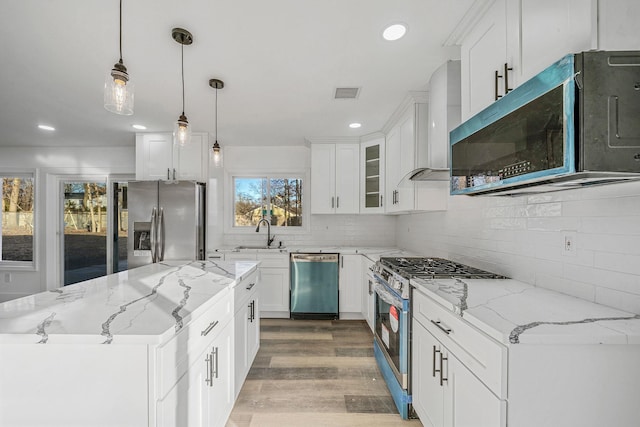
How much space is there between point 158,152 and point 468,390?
4071 millimetres

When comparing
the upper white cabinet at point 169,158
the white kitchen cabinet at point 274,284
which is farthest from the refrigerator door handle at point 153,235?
the white kitchen cabinet at point 274,284

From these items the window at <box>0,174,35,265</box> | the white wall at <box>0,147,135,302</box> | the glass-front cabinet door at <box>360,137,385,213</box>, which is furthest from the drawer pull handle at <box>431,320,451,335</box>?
the window at <box>0,174,35,265</box>

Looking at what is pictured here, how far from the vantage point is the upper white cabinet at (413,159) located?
8.57ft

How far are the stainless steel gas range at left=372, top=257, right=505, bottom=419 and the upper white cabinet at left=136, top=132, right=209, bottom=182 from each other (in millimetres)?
2732

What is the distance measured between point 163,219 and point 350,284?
8.06 ft

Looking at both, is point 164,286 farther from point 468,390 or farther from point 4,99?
point 4,99

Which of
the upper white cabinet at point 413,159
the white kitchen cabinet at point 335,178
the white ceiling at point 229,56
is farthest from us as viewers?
the white kitchen cabinet at point 335,178

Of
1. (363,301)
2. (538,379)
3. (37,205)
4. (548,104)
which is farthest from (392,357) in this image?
(37,205)

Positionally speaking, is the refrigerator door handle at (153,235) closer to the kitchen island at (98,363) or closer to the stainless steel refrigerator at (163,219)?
Result: the stainless steel refrigerator at (163,219)

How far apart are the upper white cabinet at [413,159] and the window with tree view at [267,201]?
5.69ft

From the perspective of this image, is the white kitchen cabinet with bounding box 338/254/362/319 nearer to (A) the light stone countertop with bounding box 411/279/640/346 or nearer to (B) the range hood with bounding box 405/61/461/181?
(B) the range hood with bounding box 405/61/461/181

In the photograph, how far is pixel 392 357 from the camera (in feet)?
6.91

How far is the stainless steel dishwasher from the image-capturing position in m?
3.68

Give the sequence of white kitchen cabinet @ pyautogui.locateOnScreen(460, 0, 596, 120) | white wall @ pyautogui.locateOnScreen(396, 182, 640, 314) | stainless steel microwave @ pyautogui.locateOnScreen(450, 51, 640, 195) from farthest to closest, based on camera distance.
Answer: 1. white wall @ pyautogui.locateOnScreen(396, 182, 640, 314)
2. white kitchen cabinet @ pyautogui.locateOnScreen(460, 0, 596, 120)
3. stainless steel microwave @ pyautogui.locateOnScreen(450, 51, 640, 195)
